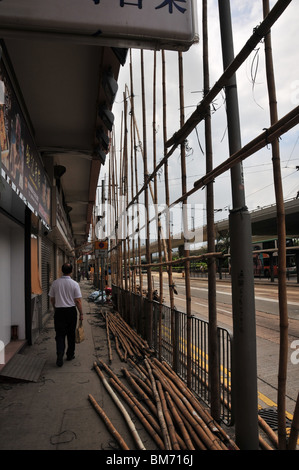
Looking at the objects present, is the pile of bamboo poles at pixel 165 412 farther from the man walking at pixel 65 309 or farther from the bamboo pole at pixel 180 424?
the man walking at pixel 65 309

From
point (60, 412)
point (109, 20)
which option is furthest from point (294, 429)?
point (109, 20)

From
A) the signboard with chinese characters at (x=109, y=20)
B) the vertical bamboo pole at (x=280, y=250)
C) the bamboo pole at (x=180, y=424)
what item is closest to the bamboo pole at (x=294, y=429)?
the vertical bamboo pole at (x=280, y=250)

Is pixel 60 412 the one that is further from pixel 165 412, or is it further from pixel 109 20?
pixel 109 20

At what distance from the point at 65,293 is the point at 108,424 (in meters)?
2.61

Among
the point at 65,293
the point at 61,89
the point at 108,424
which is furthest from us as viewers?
the point at 65,293

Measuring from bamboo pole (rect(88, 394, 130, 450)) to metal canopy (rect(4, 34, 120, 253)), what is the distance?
10.3 ft

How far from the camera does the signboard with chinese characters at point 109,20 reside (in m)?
2.12

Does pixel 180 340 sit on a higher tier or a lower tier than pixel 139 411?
higher

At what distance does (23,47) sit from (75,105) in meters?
1.43

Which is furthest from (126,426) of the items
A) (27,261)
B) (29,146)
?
(27,261)

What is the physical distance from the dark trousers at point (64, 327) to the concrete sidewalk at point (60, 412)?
0.84 ft

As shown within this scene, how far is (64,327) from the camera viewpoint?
5.31m

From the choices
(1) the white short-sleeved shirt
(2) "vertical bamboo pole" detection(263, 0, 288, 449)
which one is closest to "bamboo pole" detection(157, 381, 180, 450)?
(2) "vertical bamboo pole" detection(263, 0, 288, 449)

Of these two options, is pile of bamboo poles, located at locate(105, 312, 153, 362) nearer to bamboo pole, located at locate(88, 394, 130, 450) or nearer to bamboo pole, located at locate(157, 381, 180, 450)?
bamboo pole, located at locate(88, 394, 130, 450)
